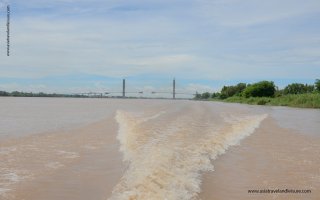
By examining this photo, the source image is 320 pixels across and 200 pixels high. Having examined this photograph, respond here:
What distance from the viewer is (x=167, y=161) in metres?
8.50

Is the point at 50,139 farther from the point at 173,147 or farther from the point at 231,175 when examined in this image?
the point at 231,175

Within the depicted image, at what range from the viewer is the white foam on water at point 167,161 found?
6.54m

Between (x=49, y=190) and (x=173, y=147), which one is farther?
(x=173, y=147)

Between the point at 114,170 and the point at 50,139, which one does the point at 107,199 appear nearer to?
the point at 114,170

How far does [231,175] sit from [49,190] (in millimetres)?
3420

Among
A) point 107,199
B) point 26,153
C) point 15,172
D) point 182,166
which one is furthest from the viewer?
point 26,153

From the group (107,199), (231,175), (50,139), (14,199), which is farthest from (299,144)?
(14,199)

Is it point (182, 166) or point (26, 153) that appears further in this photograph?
point (26, 153)

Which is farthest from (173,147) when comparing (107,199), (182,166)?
(107,199)

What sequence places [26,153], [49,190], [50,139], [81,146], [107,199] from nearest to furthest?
[107,199] → [49,190] → [26,153] → [81,146] → [50,139]

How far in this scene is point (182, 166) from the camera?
839cm

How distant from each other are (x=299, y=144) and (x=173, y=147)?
14.7 feet

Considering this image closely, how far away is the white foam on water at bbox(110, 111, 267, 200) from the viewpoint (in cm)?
654

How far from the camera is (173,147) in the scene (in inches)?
416
